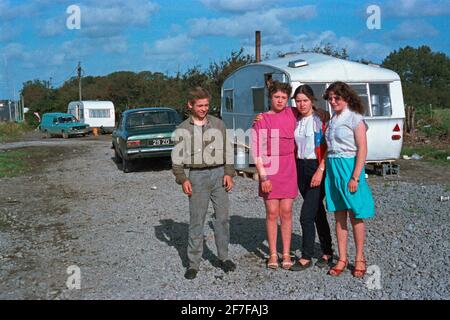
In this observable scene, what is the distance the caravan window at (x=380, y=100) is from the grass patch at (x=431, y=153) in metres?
3.26

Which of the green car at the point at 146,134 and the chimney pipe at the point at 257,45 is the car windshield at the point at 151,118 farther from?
the chimney pipe at the point at 257,45

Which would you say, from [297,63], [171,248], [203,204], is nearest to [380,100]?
[297,63]

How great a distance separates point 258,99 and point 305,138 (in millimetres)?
8679

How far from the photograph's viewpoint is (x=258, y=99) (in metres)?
13.6

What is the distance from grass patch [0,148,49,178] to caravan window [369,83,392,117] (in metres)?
Answer: 9.84

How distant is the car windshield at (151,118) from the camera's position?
47.0 ft

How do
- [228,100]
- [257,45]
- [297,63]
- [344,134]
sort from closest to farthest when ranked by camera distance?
1. [344,134]
2. [297,63]
3. [228,100]
4. [257,45]

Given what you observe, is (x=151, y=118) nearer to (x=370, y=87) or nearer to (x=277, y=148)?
(x=370, y=87)

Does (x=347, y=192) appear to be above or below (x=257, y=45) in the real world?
below

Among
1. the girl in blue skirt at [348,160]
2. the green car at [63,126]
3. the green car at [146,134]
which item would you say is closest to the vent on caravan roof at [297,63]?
the green car at [146,134]

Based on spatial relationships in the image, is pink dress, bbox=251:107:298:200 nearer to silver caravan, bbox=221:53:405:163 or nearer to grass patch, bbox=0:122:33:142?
silver caravan, bbox=221:53:405:163

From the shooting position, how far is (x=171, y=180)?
11992 mm

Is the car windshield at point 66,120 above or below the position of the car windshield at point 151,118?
below

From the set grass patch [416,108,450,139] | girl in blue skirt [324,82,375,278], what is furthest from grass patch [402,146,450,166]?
girl in blue skirt [324,82,375,278]
